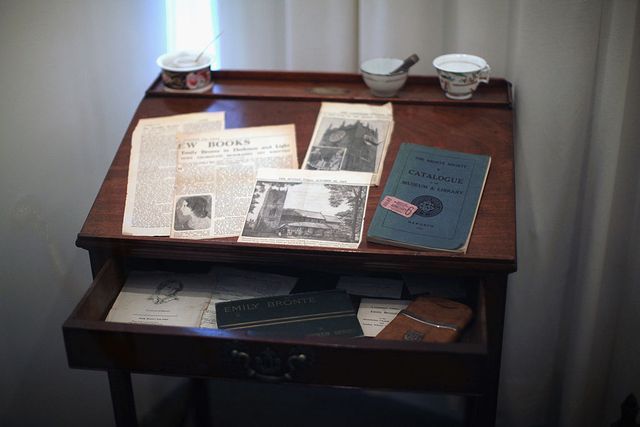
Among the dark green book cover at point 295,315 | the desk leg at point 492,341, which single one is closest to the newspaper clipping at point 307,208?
the dark green book cover at point 295,315

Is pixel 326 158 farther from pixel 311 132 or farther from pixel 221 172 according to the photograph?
pixel 221 172

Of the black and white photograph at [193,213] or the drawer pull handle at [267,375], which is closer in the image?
the drawer pull handle at [267,375]

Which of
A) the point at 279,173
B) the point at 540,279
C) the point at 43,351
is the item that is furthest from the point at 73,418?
the point at 540,279

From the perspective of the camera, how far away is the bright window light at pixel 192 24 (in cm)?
181

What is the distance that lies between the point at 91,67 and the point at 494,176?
933mm

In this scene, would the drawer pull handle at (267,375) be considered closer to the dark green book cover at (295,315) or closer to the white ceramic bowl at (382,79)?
the dark green book cover at (295,315)

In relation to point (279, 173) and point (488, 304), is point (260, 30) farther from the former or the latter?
point (488, 304)

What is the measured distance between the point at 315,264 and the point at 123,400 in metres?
0.44

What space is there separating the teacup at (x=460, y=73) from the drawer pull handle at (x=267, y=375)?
0.64m

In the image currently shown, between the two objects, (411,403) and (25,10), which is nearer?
(25,10)

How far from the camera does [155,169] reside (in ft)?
4.85

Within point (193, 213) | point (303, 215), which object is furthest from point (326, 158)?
point (193, 213)

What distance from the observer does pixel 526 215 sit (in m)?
1.73

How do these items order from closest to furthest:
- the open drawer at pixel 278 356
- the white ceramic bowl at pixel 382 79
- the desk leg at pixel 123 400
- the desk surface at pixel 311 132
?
the open drawer at pixel 278 356
the desk surface at pixel 311 132
the desk leg at pixel 123 400
the white ceramic bowl at pixel 382 79
